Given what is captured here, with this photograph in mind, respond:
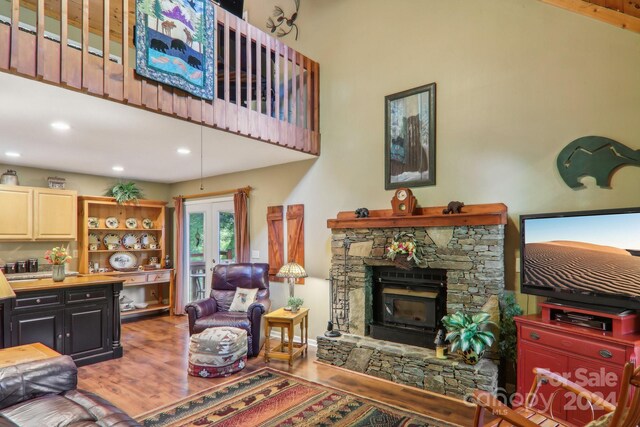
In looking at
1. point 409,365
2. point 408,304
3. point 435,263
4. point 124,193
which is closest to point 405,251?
point 435,263

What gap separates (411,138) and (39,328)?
4.52 m

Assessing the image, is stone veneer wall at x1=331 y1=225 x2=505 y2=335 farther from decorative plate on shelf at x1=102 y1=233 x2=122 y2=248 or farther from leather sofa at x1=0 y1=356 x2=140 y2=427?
decorative plate on shelf at x1=102 y1=233 x2=122 y2=248

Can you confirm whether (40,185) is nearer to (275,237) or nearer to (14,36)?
(275,237)

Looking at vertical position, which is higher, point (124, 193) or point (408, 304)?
point (124, 193)

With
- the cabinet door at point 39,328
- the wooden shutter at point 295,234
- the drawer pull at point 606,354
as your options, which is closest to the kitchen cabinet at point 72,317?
the cabinet door at point 39,328

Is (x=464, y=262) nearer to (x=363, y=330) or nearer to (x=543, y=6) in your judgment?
(x=363, y=330)

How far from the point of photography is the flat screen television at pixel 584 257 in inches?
102

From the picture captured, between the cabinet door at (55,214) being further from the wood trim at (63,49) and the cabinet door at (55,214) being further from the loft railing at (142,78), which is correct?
the wood trim at (63,49)

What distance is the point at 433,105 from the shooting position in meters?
3.94

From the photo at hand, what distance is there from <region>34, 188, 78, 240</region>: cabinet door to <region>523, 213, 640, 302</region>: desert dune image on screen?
240 inches

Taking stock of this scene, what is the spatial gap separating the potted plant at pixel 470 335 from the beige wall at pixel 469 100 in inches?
21.3

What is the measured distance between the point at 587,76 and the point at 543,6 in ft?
2.56

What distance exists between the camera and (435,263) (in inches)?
144

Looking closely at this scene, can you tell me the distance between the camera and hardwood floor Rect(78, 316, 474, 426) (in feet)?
10.1
